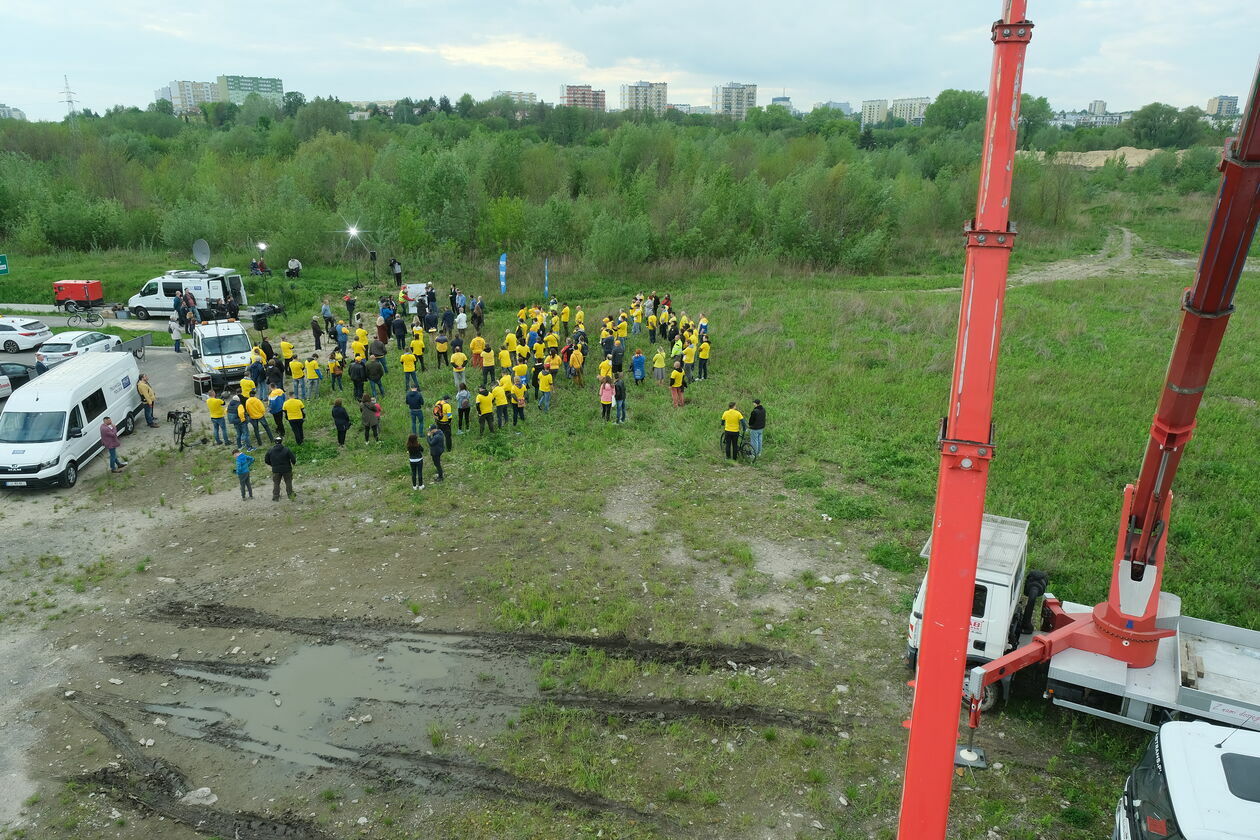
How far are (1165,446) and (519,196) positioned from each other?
4536 cm

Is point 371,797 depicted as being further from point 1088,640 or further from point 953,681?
point 1088,640

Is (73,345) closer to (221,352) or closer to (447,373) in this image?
(221,352)

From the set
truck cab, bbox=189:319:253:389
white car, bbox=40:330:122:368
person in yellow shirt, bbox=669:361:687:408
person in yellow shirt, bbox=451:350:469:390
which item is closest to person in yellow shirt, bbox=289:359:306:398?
truck cab, bbox=189:319:253:389

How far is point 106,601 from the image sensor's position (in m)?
12.3

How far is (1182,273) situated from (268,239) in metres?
49.0

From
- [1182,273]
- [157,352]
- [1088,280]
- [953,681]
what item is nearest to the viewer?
[953,681]

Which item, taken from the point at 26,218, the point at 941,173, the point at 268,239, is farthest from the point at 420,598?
the point at 941,173

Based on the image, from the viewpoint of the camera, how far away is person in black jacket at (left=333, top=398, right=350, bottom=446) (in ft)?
57.7

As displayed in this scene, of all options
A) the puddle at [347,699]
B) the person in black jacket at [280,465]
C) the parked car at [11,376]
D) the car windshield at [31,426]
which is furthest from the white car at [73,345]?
the puddle at [347,699]

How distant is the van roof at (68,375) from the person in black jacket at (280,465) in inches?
231

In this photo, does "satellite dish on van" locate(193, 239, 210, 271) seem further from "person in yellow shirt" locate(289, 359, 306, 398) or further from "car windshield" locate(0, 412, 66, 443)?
"car windshield" locate(0, 412, 66, 443)

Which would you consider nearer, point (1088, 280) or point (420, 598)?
point (420, 598)

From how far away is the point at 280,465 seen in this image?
50.7 feet

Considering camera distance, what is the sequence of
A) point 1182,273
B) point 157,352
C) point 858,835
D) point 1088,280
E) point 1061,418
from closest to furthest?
point 858,835
point 1061,418
point 157,352
point 1088,280
point 1182,273
